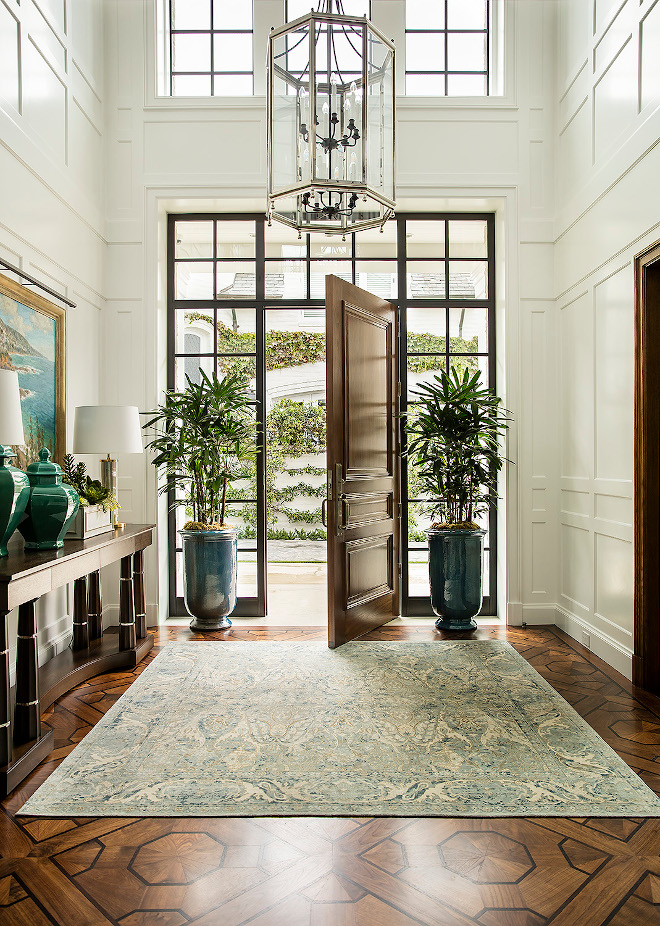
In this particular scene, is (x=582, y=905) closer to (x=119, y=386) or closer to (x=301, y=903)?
(x=301, y=903)

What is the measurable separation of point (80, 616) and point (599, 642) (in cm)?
330

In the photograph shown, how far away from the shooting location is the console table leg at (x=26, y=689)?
2785mm

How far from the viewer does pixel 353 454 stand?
464 cm

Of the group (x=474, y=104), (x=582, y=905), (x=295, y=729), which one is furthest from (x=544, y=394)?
(x=582, y=905)

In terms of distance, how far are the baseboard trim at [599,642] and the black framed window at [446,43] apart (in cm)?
422

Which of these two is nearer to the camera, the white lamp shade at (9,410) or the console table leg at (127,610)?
the white lamp shade at (9,410)

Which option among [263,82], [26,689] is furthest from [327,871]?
[263,82]

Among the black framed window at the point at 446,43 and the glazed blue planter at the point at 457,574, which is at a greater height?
the black framed window at the point at 446,43

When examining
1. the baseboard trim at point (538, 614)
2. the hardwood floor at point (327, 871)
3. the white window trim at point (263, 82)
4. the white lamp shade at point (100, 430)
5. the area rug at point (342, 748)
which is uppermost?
the white window trim at point (263, 82)

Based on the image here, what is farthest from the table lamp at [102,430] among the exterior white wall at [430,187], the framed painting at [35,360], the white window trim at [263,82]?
the white window trim at [263,82]

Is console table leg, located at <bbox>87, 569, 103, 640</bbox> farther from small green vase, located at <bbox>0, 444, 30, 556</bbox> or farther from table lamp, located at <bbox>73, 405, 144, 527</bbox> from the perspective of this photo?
small green vase, located at <bbox>0, 444, 30, 556</bbox>

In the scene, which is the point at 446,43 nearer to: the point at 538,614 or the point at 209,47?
the point at 209,47

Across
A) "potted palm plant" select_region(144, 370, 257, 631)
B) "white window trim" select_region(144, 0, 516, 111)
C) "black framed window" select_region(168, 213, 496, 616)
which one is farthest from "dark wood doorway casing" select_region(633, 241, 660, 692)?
"potted palm plant" select_region(144, 370, 257, 631)

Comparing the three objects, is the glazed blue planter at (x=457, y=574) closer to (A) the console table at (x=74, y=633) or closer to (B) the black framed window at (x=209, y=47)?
(A) the console table at (x=74, y=633)
